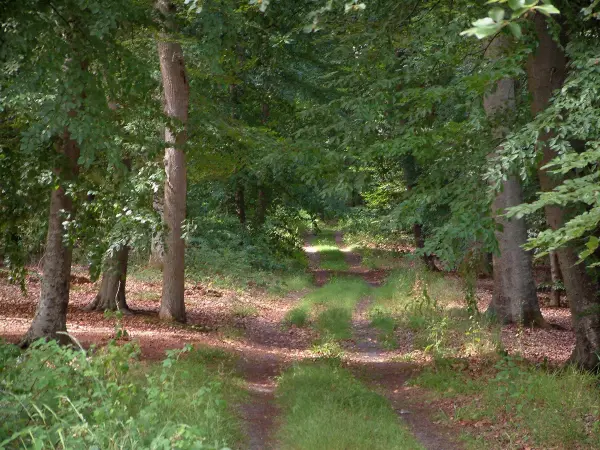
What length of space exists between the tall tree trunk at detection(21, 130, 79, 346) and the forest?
0.03 m

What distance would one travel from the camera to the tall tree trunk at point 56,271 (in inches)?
418

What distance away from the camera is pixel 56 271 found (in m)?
10.7

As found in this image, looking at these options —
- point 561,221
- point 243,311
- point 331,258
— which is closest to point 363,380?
point 561,221

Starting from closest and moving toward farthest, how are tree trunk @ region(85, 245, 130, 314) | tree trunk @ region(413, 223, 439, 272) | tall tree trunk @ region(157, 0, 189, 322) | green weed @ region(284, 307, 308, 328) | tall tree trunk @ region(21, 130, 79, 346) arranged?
tall tree trunk @ region(21, 130, 79, 346) < tall tree trunk @ region(157, 0, 189, 322) < tree trunk @ region(85, 245, 130, 314) < green weed @ region(284, 307, 308, 328) < tree trunk @ region(413, 223, 439, 272)

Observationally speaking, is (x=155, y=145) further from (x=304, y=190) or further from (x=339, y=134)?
(x=304, y=190)

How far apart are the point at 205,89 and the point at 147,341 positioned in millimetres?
8842

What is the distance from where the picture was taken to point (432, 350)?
13.9 meters

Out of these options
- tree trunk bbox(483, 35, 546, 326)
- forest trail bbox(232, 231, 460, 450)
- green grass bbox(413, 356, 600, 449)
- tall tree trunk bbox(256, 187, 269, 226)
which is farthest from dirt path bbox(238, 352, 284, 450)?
tall tree trunk bbox(256, 187, 269, 226)

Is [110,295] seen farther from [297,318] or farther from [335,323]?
[335,323]

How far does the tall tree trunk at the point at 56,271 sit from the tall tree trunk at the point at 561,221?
6.26 metres

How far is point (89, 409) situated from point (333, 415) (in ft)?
10.8

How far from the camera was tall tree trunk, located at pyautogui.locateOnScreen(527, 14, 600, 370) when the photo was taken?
9.83 m

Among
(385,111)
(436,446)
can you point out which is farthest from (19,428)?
(385,111)

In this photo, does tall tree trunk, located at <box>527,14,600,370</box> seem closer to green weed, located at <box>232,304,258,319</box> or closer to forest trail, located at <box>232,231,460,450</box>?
forest trail, located at <box>232,231,460,450</box>
